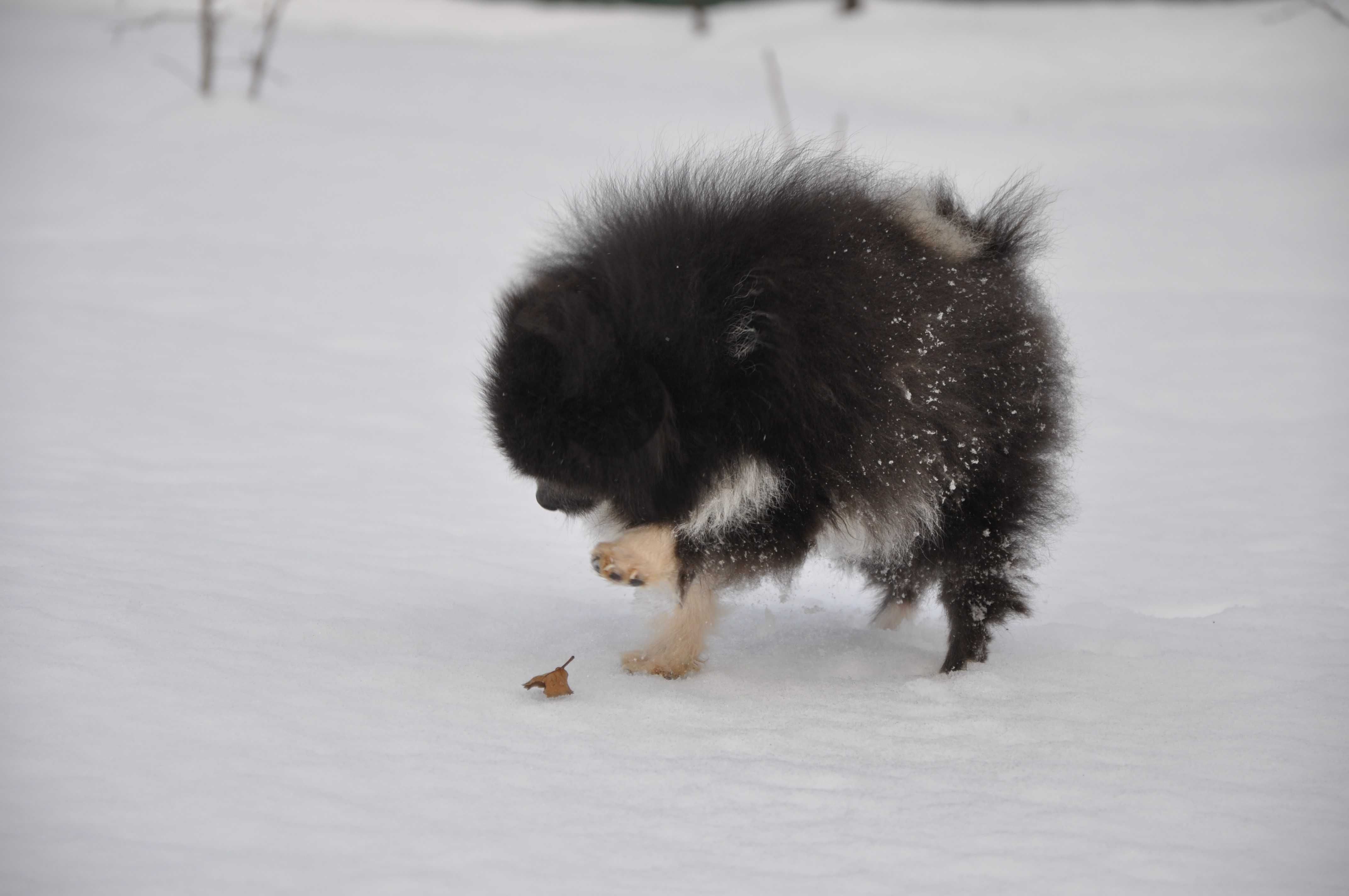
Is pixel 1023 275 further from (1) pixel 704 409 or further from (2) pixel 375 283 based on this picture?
(2) pixel 375 283

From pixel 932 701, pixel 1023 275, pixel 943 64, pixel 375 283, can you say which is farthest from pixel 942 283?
pixel 943 64

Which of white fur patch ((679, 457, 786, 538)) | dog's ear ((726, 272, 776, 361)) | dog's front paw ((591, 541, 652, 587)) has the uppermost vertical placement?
dog's ear ((726, 272, 776, 361))

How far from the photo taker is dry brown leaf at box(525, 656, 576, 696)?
9.30ft

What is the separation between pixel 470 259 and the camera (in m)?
9.46

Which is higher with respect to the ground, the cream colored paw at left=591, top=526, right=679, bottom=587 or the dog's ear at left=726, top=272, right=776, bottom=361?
A: the dog's ear at left=726, top=272, right=776, bottom=361

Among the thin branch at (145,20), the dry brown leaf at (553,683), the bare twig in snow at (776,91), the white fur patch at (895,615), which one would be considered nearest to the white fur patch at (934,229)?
the white fur patch at (895,615)

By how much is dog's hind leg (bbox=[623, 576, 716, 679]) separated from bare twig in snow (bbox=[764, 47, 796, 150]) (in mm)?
8808

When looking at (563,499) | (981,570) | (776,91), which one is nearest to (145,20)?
(776,91)

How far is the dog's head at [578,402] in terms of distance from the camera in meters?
2.74

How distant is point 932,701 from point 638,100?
39.6 feet

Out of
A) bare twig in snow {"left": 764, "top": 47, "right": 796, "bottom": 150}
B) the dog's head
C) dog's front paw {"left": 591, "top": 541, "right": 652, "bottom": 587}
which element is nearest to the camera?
the dog's head

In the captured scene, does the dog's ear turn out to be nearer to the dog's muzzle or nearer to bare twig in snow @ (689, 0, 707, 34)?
the dog's muzzle

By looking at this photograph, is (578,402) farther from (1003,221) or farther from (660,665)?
(1003,221)

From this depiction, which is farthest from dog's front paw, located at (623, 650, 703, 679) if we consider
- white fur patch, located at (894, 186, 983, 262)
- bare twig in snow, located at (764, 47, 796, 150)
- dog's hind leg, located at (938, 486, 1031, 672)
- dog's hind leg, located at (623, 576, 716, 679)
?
bare twig in snow, located at (764, 47, 796, 150)
